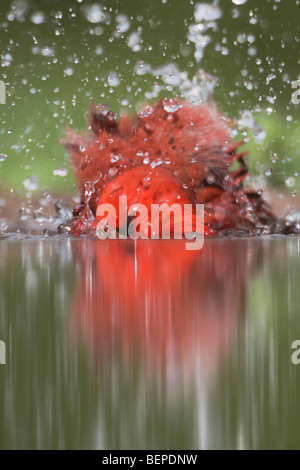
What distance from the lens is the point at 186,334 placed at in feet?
0.81

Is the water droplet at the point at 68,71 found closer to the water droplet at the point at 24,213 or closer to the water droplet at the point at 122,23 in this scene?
the water droplet at the point at 122,23

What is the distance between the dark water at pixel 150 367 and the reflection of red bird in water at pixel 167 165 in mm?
752

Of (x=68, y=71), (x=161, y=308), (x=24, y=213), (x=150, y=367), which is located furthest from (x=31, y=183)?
(x=150, y=367)

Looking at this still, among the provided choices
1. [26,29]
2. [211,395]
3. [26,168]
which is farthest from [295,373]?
[26,29]

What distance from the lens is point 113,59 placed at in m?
1.51

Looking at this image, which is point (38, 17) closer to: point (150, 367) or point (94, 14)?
point (94, 14)

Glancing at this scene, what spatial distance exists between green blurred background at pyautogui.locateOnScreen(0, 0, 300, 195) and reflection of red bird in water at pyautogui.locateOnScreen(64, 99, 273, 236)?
29cm

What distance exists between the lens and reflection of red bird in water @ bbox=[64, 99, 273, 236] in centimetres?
115

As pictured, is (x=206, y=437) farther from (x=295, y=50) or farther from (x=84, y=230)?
(x=295, y=50)

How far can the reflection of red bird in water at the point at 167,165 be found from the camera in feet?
3.76

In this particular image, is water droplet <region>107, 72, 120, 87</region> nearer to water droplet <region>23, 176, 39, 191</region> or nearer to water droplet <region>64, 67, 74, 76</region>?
water droplet <region>64, 67, 74, 76</region>

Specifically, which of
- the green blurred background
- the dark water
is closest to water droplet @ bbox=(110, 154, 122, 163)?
the green blurred background
